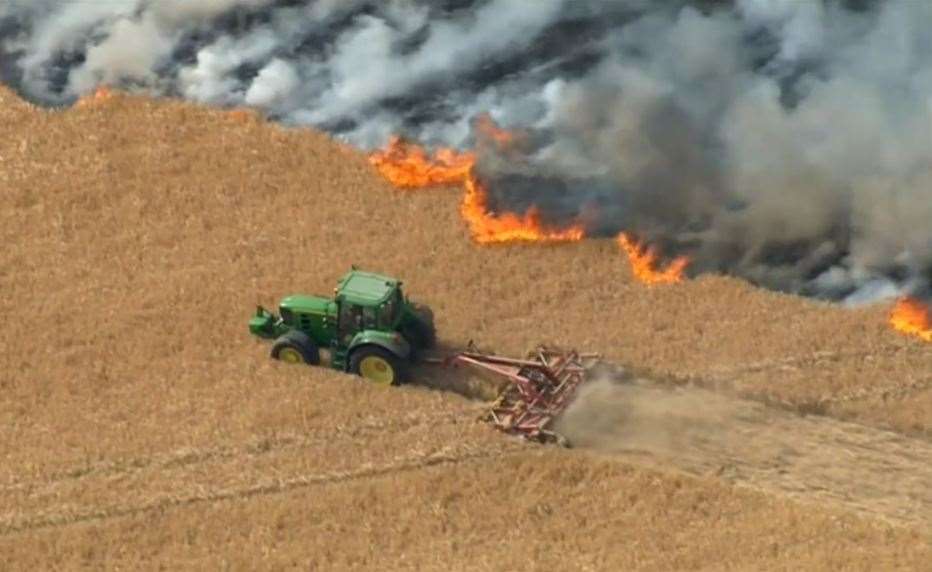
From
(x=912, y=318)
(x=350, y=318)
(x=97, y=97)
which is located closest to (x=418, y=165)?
(x=350, y=318)

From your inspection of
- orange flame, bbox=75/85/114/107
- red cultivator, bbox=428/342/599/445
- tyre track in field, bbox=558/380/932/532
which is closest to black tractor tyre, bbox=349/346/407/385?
red cultivator, bbox=428/342/599/445

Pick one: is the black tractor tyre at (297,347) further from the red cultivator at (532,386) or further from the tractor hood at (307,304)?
the red cultivator at (532,386)

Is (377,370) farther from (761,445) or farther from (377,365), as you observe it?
(761,445)

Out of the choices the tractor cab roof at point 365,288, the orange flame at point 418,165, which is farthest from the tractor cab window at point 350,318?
the orange flame at point 418,165

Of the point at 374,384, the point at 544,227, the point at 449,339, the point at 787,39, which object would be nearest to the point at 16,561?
the point at 374,384

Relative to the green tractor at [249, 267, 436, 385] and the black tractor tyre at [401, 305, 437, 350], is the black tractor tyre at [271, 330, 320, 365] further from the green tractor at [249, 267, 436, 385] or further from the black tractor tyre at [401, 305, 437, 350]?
the black tractor tyre at [401, 305, 437, 350]
